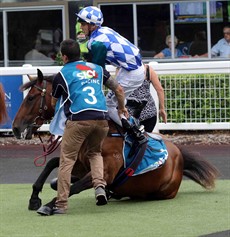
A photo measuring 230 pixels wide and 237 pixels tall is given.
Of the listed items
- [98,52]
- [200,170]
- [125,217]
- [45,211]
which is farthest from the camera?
[200,170]

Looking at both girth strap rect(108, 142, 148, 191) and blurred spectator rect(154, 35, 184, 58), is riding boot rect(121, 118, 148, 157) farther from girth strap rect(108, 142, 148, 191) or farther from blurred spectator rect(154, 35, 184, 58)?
blurred spectator rect(154, 35, 184, 58)

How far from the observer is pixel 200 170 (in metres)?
9.44

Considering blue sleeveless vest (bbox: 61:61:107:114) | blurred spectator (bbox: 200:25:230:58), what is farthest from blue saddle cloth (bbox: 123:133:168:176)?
blurred spectator (bbox: 200:25:230:58)

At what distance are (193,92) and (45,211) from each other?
7151 mm

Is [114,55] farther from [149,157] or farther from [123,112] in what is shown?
[149,157]

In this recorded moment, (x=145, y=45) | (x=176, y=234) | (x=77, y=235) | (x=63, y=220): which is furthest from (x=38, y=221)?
(x=145, y=45)

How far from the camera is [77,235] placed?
7.22m

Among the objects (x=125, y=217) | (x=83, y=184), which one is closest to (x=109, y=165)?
(x=83, y=184)

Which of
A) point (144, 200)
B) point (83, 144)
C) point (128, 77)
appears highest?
point (128, 77)

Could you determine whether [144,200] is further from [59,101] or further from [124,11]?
[124,11]

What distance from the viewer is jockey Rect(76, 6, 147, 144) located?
8.53 meters

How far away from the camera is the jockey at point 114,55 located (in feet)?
28.0

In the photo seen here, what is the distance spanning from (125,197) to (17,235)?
7.41 feet

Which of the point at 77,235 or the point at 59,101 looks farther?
the point at 59,101
